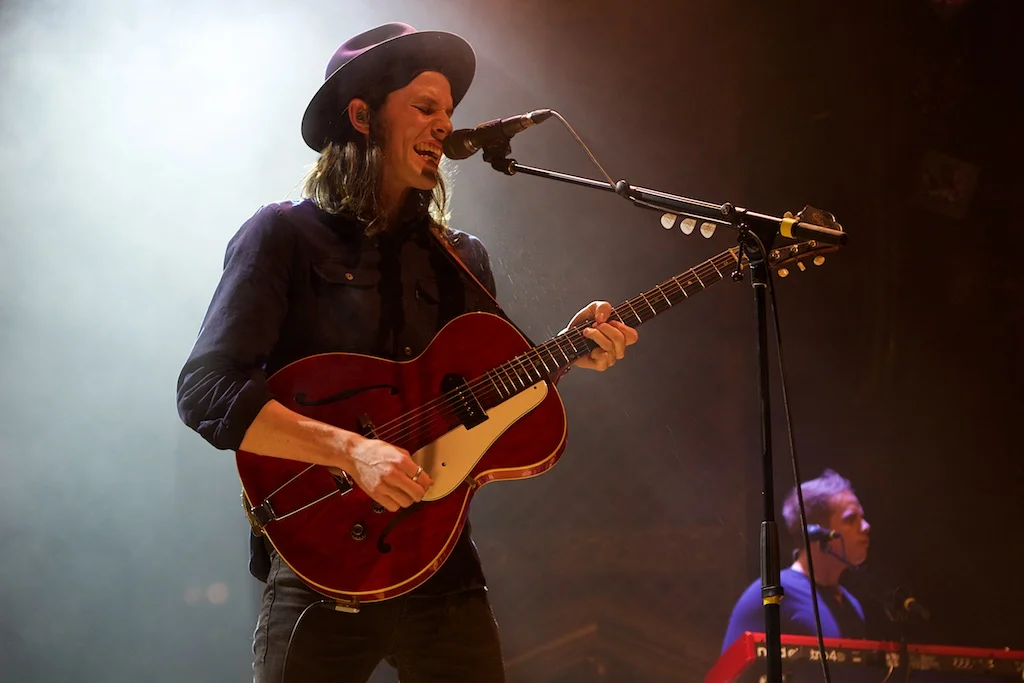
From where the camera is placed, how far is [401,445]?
6.04 ft

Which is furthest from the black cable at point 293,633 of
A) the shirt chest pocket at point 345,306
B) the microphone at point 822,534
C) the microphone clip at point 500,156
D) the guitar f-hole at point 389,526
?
the microphone at point 822,534

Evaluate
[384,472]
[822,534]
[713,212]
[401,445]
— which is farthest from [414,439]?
[822,534]

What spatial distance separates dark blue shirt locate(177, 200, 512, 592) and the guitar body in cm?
9

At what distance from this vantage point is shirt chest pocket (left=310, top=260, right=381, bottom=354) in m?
1.95

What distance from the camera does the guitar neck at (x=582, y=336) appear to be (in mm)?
1977

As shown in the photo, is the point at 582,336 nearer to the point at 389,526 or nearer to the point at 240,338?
the point at 389,526

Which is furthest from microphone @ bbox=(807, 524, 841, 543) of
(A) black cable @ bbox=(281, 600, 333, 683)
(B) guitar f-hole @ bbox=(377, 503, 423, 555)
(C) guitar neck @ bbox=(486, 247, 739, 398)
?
(A) black cable @ bbox=(281, 600, 333, 683)

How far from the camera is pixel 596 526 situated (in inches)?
137

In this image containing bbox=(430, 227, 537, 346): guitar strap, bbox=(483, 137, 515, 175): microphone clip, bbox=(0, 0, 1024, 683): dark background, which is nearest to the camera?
bbox=(483, 137, 515, 175): microphone clip

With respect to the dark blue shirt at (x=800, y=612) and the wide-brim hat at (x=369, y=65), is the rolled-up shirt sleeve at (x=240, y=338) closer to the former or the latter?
the wide-brim hat at (x=369, y=65)

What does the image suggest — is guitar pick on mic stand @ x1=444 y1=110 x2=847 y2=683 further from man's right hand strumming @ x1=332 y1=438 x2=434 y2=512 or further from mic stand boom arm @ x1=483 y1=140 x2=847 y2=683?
man's right hand strumming @ x1=332 y1=438 x2=434 y2=512

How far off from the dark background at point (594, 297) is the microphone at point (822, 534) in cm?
23

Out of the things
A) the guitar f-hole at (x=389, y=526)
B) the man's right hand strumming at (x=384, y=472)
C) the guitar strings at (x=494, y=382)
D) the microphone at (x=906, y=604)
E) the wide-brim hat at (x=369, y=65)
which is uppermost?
the wide-brim hat at (x=369, y=65)

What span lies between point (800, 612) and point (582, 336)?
206 centimetres
